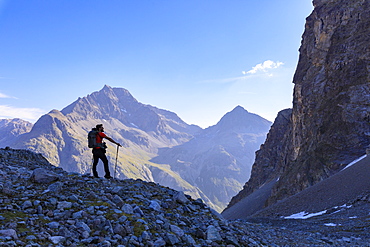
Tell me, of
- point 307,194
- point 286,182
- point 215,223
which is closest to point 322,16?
point 286,182

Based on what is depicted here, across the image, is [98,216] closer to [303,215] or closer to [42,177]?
[42,177]

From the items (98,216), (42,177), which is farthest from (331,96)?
(98,216)

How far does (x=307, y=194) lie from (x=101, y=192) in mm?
45493

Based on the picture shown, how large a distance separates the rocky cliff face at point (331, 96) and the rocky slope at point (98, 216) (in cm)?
5969

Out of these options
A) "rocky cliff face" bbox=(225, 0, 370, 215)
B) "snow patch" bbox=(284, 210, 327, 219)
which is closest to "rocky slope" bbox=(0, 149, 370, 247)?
"snow patch" bbox=(284, 210, 327, 219)

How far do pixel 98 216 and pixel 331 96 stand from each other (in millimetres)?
81071

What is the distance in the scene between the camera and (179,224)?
1053cm

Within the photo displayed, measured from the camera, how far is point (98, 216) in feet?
29.4

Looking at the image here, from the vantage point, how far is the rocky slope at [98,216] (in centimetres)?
749

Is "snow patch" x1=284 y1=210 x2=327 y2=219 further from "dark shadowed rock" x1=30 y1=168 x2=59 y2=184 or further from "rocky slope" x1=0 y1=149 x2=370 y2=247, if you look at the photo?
"dark shadowed rock" x1=30 y1=168 x2=59 y2=184

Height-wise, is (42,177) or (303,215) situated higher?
(42,177)

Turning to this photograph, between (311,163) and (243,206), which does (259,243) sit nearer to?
(311,163)

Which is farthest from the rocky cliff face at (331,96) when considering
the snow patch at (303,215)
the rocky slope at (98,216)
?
the rocky slope at (98,216)

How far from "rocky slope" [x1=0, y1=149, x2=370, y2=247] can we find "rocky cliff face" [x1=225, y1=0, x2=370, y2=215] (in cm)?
5969
